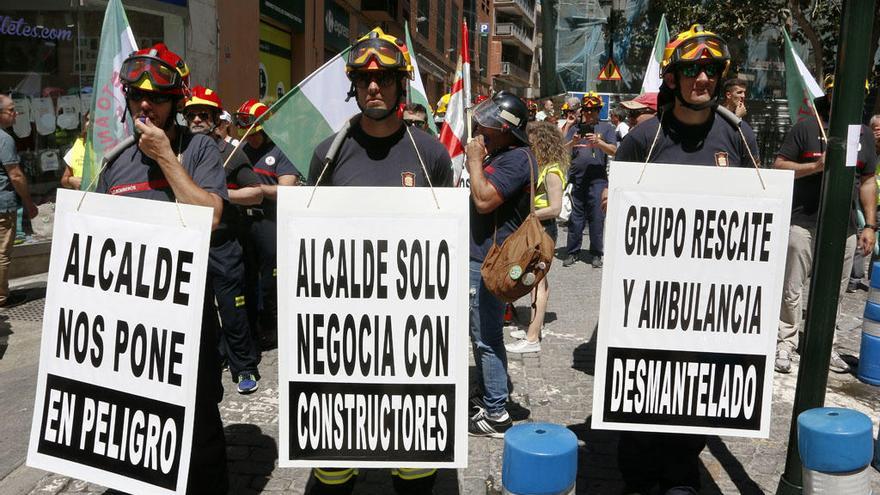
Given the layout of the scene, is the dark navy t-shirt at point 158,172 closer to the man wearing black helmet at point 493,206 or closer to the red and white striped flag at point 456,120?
the man wearing black helmet at point 493,206

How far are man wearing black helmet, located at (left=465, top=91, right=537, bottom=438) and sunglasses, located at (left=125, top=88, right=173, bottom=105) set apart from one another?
5.28ft

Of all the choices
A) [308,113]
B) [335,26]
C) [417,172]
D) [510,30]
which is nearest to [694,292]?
[417,172]

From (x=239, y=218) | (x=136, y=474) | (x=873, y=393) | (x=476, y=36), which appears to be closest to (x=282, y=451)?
(x=136, y=474)

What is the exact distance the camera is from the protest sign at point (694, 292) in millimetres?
2867

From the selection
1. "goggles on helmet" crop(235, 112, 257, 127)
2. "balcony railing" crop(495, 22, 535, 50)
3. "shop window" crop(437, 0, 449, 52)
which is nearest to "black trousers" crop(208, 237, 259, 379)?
"goggles on helmet" crop(235, 112, 257, 127)

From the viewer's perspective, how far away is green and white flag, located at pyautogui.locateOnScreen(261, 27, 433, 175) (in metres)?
4.36

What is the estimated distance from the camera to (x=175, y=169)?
8.82 ft

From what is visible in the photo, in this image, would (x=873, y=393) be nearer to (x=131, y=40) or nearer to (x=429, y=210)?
(x=429, y=210)

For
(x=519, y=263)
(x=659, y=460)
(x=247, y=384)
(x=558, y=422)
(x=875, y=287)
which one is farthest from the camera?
(x=875, y=287)

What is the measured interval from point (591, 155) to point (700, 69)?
19.6ft

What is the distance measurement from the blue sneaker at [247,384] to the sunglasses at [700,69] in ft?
11.1

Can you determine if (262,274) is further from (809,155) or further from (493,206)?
(809,155)

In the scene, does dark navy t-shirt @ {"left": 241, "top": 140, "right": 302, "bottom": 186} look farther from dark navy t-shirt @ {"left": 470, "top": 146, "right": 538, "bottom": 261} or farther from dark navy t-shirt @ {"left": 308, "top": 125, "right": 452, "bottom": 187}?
dark navy t-shirt @ {"left": 308, "top": 125, "right": 452, "bottom": 187}

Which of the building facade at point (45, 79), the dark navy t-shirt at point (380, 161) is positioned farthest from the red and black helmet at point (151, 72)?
the building facade at point (45, 79)
